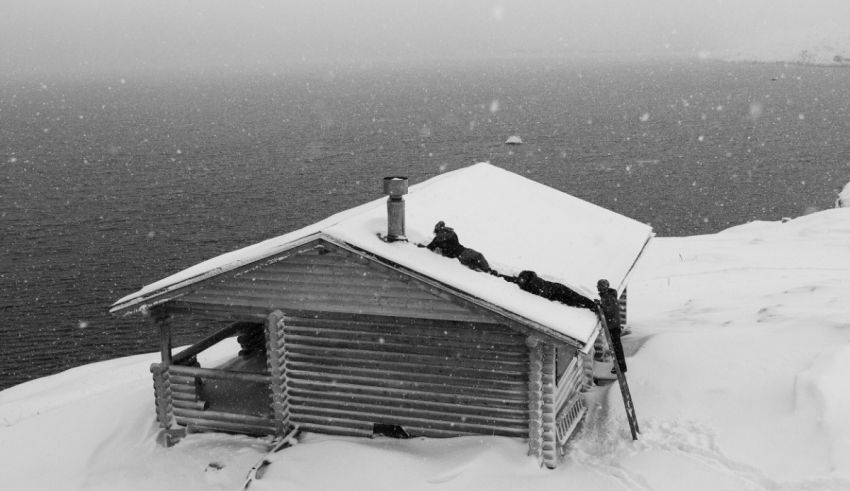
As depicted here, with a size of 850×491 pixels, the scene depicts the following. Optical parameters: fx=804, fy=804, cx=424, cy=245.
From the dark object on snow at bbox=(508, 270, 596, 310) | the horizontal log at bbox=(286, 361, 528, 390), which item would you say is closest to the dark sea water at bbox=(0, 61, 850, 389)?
the horizontal log at bbox=(286, 361, 528, 390)

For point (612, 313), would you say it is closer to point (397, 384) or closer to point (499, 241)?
point (499, 241)

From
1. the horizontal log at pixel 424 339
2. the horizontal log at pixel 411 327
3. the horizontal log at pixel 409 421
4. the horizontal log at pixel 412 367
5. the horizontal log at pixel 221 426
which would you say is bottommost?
the horizontal log at pixel 221 426

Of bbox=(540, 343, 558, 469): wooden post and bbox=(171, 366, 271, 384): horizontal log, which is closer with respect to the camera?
bbox=(540, 343, 558, 469): wooden post

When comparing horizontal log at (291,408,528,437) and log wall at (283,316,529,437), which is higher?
log wall at (283,316,529,437)

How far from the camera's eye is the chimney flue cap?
14.2m

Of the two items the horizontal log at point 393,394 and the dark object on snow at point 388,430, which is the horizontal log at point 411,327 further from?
the dark object on snow at point 388,430

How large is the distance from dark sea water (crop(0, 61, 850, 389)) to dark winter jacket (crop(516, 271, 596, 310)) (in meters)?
25.6

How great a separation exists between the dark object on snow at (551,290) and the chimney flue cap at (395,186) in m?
2.68

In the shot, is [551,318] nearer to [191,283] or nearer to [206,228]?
[191,283]

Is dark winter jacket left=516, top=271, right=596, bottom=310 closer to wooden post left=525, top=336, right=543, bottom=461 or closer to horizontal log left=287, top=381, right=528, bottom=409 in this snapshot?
wooden post left=525, top=336, right=543, bottom=461

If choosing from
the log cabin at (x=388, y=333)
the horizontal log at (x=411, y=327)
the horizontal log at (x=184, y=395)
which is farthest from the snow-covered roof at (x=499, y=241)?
the horizontal log at (x=184, y=395)

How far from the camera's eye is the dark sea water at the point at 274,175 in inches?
1698

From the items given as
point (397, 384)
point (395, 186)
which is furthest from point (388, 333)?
point (395, 186)

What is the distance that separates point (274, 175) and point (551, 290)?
224 ft
